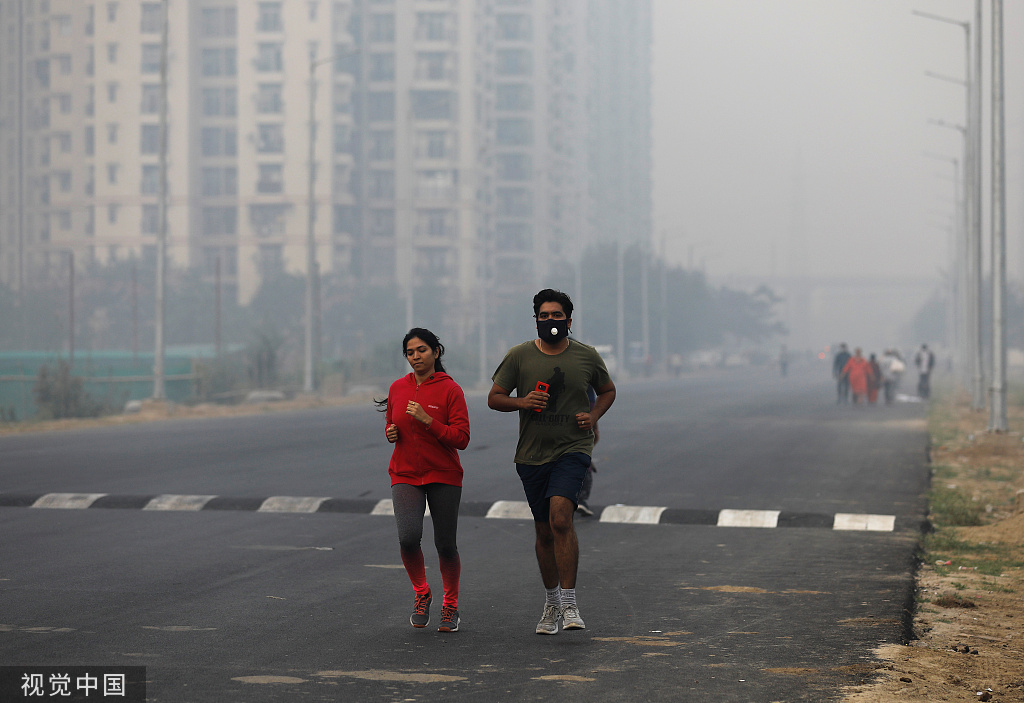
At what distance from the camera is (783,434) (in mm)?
25906

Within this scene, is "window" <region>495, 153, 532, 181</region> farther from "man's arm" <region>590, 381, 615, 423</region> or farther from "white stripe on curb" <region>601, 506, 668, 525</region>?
"man's arm" <region>590, 381, 615, 423</region>

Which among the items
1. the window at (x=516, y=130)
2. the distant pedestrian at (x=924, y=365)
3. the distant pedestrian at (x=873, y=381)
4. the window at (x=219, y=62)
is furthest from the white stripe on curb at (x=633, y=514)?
the window at (x=516, y=130)

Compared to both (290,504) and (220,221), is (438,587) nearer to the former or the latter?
(290,504)

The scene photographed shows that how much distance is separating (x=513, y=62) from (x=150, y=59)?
4319 centimetres

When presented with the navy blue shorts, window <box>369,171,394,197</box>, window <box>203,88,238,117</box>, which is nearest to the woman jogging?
the navy blue shorts

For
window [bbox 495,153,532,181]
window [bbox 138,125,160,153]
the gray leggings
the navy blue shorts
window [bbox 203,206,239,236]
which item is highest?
window [bbox 495,153,532,181]

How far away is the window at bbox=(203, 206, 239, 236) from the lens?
4267 inches

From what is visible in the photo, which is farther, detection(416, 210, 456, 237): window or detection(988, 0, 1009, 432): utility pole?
detection(416, 210, 456, 237): window

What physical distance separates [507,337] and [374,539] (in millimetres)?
83433

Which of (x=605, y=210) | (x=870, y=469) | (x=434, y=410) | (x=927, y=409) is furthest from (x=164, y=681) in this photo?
(x=605, y=210)

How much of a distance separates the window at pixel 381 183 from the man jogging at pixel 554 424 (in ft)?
361

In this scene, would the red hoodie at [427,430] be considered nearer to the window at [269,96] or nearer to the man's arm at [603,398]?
the man's arm at [603,398]

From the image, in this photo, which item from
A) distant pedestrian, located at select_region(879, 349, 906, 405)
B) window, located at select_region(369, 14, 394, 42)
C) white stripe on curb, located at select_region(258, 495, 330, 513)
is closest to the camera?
white stripe on curb, located at select_region(258, 495, 330, 513)

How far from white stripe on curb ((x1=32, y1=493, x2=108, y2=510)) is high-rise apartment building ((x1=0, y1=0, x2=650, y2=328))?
85168 millimetres
